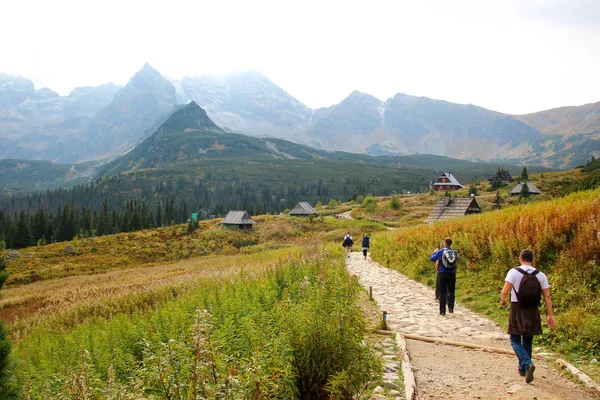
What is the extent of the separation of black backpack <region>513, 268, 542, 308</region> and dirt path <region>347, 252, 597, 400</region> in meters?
1.32

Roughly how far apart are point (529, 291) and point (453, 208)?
4317 cm

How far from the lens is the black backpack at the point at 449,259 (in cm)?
1216

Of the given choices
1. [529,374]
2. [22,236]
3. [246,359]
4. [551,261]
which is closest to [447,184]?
[22,236]

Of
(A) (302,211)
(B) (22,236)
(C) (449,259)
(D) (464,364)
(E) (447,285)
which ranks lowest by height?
(B) (22,236)

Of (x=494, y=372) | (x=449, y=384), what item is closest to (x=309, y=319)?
(x=449, y=384)

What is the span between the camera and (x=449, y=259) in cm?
1222

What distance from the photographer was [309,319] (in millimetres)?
6121

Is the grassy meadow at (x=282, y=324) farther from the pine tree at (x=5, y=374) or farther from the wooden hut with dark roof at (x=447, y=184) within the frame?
the wooden hut with dark roof at (x=447, y=184)

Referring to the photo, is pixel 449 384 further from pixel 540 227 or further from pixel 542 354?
pixel 540 227

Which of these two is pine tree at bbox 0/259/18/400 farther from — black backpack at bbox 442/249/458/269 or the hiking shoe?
black backpack at bbox 442/249/458/269

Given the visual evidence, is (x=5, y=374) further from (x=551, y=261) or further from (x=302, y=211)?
(x=302, y=211)

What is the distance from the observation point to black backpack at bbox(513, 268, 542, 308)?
6.99m

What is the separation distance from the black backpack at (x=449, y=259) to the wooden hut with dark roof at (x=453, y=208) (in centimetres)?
3436

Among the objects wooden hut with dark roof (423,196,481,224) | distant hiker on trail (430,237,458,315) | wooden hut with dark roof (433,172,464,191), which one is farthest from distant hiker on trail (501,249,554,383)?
wooden hut with dark roof (433,172,464,191)
